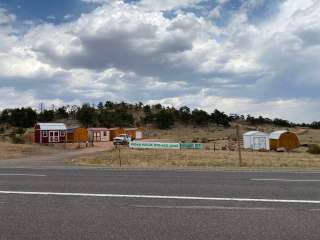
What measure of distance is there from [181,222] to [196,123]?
388ft

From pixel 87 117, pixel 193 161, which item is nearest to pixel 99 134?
pixel 87 117

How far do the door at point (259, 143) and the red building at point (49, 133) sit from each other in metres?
34.4

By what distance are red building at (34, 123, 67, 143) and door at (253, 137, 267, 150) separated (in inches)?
1353

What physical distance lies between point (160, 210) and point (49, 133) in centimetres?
6866

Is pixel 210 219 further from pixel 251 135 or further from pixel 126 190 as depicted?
pixel 251 135

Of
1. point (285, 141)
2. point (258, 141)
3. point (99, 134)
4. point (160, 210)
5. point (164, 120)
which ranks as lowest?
point (160, 210)

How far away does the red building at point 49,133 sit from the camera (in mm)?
73750

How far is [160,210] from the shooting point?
340 inches

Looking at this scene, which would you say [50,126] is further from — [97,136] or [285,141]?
[285,141]

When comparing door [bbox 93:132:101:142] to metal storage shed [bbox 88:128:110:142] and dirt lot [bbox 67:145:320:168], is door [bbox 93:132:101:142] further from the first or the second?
dirt lot [bbox 67:145:320:168]

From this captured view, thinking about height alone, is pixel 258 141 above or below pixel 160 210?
above

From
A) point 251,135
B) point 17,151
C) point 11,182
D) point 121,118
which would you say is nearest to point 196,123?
point 121,118

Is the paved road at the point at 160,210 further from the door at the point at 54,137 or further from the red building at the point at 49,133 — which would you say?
the door at the point at 54,137

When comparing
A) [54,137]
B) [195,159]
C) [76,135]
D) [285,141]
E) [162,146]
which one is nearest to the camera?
[195,159]
